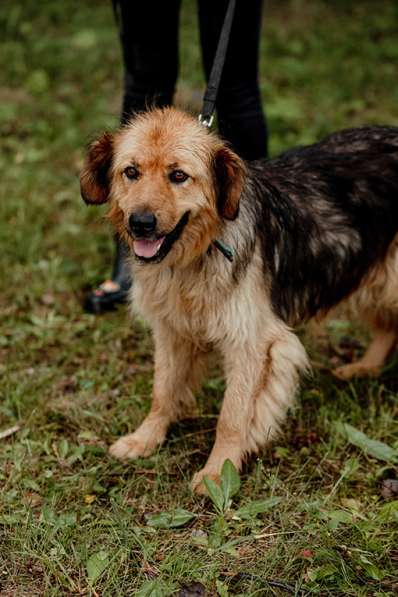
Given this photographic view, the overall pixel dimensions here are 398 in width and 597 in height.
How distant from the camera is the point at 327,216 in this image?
317cm

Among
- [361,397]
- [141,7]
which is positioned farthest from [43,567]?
[141,7]

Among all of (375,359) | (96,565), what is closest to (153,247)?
(96,565)

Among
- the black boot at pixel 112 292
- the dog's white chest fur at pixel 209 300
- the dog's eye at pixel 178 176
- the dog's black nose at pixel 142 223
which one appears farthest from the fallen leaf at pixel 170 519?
the black boot at pixel 112 292

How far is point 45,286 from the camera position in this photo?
438 cm

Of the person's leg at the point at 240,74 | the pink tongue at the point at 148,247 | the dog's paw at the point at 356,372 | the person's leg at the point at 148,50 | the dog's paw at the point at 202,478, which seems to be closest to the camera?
the pink tongue at the point at 148,247

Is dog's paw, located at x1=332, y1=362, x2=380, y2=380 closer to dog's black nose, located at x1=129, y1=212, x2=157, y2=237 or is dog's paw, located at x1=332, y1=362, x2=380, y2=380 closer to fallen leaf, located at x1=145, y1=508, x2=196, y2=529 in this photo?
fallen leaf, located at x1=145, y1=508, x2=196, y2=529

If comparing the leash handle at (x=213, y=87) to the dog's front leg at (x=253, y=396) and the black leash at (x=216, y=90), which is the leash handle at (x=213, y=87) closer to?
the black leash at (x=216, y=90)

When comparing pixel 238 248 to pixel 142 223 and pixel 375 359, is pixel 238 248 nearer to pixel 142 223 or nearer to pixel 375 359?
pixel 142 223

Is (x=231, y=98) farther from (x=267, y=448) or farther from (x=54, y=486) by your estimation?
(x=54, y=486)

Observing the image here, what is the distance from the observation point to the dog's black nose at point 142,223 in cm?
251

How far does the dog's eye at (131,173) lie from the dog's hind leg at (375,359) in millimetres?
1655

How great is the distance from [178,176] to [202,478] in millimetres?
1247

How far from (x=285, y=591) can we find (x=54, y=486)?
3.43 feet

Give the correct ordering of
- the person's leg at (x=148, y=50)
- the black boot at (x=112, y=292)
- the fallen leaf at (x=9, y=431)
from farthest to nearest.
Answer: the black boot at (x=112, y=292)
the person's leg at (x=148, y=50)
the fallen leaf at (x=9, y=431)
